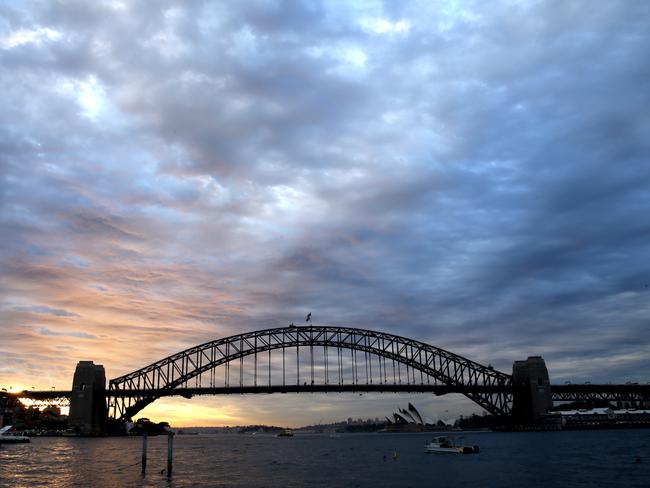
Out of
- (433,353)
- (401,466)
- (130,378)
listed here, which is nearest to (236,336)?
(130,378)

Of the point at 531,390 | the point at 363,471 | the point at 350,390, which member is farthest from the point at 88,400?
the point at 531,390

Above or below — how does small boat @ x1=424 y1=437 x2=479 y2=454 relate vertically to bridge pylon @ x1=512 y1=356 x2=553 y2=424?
below

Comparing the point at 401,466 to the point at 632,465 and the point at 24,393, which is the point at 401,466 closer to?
the point at 632,465

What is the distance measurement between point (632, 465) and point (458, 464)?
54.9ft

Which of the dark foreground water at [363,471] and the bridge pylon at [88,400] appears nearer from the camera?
the dark foreground water at [363,471]

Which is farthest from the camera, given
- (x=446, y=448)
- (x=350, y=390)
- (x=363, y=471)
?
(x=350, y=390)

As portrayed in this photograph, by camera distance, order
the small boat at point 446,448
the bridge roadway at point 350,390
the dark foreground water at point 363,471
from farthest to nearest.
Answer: the bridge roadway at point 350,390, the small boat at point 446,448, the dark foreground water at point 363,471

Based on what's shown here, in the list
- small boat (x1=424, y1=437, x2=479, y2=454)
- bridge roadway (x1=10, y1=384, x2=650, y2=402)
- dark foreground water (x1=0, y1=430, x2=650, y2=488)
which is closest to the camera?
dark foreground water (x1=0, y1=430, x2=650, y2=488)

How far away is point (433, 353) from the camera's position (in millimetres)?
138750

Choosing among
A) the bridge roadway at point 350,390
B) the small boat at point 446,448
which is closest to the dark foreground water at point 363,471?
the small boat at point 446,448

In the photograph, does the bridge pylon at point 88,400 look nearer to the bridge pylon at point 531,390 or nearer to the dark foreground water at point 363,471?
the dark foreground water at point 363,471

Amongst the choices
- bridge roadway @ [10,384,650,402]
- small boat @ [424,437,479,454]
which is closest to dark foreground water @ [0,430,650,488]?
small boat @ [424,437,479,454]

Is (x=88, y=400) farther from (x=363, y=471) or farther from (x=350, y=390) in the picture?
(x=363, y=471)

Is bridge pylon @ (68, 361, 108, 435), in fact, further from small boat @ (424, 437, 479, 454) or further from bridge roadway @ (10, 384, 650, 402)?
small boat @ (424, 437, 479, 454)
